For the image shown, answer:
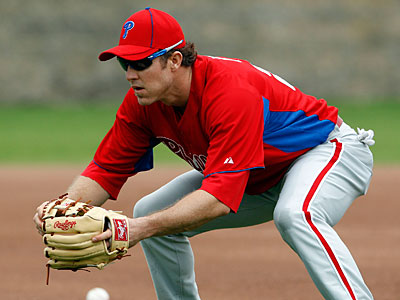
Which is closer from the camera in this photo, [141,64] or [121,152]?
[141,64]

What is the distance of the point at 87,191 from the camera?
4.32 meters

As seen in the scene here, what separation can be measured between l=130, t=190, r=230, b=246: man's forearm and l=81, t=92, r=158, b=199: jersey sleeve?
0.81 m

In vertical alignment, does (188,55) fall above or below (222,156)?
above

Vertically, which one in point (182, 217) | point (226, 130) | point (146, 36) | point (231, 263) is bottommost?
point (231, 263)

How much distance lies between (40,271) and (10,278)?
328 mm

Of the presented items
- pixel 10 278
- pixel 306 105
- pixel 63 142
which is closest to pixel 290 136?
pixel 306 105

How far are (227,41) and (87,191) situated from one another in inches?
683

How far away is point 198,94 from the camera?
3871 mm

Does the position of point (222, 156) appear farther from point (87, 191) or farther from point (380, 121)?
point (380, 121)

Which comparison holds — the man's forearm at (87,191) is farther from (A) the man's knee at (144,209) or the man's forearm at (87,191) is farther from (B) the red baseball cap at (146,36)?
(B) the red baseball cap at (146,36)

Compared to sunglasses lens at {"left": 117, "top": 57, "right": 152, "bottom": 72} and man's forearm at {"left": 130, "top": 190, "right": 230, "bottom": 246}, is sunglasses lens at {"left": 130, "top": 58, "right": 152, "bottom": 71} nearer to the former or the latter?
sunglasses lens at {"left": 117, "top": 57, "right": 152, "bottom": 72}

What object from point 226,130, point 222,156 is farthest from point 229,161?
point 226,130

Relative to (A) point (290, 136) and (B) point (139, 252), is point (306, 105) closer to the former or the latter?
(A) point (290, 136)

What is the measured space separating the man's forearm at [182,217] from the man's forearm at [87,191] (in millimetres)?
731
